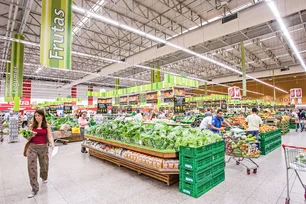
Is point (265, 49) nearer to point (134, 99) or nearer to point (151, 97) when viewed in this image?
point (151, 97)

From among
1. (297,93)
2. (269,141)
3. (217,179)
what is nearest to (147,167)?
(217,179)

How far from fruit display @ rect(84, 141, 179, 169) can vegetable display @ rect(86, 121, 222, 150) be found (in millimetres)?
239

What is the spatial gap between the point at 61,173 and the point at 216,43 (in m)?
13.2

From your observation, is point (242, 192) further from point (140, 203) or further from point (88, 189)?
point (88, 189)

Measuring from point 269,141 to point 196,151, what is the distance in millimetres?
4940

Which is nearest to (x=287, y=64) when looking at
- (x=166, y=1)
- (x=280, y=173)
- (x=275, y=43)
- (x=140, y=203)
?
(x=275, y=43)

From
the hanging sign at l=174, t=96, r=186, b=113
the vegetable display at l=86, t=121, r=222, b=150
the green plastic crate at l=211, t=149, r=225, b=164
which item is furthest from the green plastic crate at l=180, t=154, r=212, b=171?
the hanging sign at l=174, t=96, r=186, b=113

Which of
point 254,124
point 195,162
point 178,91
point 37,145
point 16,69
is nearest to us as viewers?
point 195,162

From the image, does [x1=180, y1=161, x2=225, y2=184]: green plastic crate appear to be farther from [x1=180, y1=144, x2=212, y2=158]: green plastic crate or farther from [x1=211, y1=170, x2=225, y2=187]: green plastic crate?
[x1=180, y1=144, x2=212, y2=158]: green plastic crate

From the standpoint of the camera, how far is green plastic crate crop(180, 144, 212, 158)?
3068mm

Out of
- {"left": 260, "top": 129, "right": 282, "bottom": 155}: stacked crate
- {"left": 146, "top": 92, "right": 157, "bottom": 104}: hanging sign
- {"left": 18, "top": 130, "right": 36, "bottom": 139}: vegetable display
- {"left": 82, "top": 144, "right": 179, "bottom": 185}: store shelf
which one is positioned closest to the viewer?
{"left": 18, "top": 130, "right": 36, "bottom": 139}: vegetable display

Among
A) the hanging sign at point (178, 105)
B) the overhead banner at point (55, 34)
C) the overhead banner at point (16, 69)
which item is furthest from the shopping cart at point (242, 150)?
the overhead banner at point (16, 69)

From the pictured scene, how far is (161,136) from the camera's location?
12.4 ft

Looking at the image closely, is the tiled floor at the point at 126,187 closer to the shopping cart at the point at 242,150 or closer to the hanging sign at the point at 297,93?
the shopping cart at the point at 242,150
